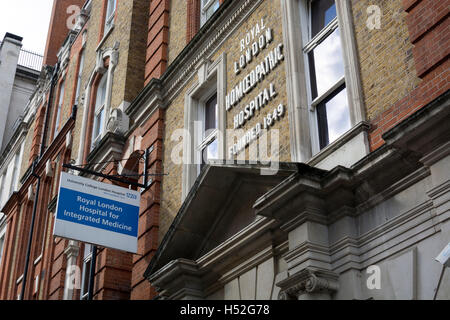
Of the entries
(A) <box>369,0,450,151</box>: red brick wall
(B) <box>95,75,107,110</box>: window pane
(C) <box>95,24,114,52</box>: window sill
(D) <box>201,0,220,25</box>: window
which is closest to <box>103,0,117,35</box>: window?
(C) <box>95,24,114,52</box>: window sill

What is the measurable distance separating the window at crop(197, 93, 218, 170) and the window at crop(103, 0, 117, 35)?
7433 millimetres

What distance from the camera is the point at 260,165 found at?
8.98m

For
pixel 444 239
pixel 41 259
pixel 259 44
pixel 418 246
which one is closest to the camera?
pixel 444 239

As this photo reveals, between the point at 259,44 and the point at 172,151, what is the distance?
127 inches

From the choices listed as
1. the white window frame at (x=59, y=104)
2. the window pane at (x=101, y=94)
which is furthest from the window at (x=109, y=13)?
the white window frame at (x=59, y=104)

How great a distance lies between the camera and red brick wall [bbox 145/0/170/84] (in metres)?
15.7

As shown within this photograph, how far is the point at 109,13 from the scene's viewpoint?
68.3ft

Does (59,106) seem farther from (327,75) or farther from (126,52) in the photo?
(327,75)

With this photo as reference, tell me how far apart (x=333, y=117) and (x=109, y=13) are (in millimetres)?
13059

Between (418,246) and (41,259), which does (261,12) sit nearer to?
(418,246)

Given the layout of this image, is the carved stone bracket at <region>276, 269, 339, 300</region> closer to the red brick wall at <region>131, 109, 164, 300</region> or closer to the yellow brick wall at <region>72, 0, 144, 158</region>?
the red brick wall at <region>131, 109, 164, 300</region>

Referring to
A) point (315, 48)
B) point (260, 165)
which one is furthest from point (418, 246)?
point (315, 48)

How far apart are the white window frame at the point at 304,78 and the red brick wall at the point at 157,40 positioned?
514cm

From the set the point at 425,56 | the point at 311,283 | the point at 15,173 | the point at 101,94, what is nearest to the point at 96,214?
the point at 311,283
